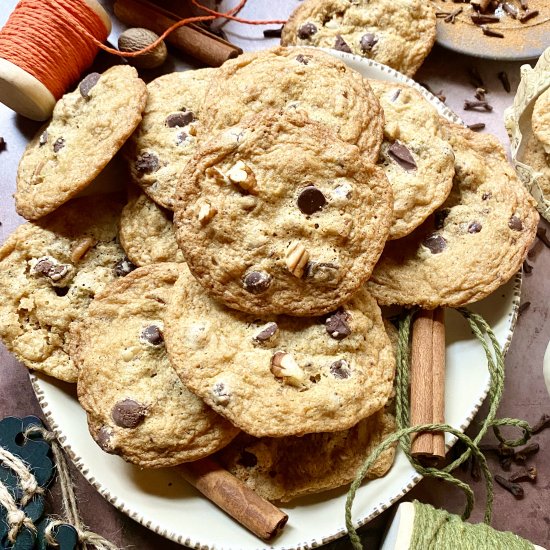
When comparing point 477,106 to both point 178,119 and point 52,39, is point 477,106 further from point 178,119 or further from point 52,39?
point 52,39

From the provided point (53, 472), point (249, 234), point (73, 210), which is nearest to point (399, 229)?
point (249, 234)

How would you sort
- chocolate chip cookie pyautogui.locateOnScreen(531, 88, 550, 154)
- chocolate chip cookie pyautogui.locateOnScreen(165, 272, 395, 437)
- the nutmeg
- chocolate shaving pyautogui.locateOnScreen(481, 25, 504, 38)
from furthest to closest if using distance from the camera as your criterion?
1. chocolate shaving pyautogui.locateOnScreen(481, 25, 504, 38)
2. the nutmeg
3. chocolate chip cookie pyautogui.locateOnScreen(531, 88, 550, 154)
4. chocolate chip cookie pyautogui.locateOnScreen(165, 272, 395, 437)

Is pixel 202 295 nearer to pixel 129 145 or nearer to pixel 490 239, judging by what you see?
pixel 129 145

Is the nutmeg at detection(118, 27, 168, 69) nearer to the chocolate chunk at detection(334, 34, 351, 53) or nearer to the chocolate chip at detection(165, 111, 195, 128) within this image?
the chocolate chip at detection(165, 111, 195, 128)

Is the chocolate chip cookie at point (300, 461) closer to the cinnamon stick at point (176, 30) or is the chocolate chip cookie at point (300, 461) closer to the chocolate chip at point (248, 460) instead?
the chocolate chip at point (248, 460)

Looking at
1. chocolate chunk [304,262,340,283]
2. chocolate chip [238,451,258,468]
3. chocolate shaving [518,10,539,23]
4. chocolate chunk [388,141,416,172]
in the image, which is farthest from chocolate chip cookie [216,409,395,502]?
chocolate shaving [518,10,539,23]

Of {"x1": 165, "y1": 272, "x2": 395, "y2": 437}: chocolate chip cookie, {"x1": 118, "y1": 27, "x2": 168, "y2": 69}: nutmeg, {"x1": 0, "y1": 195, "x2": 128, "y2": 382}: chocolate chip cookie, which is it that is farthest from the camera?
{"x1": 118, "y1": 27, "x2": 168, "y2": 69}: nutmeg
